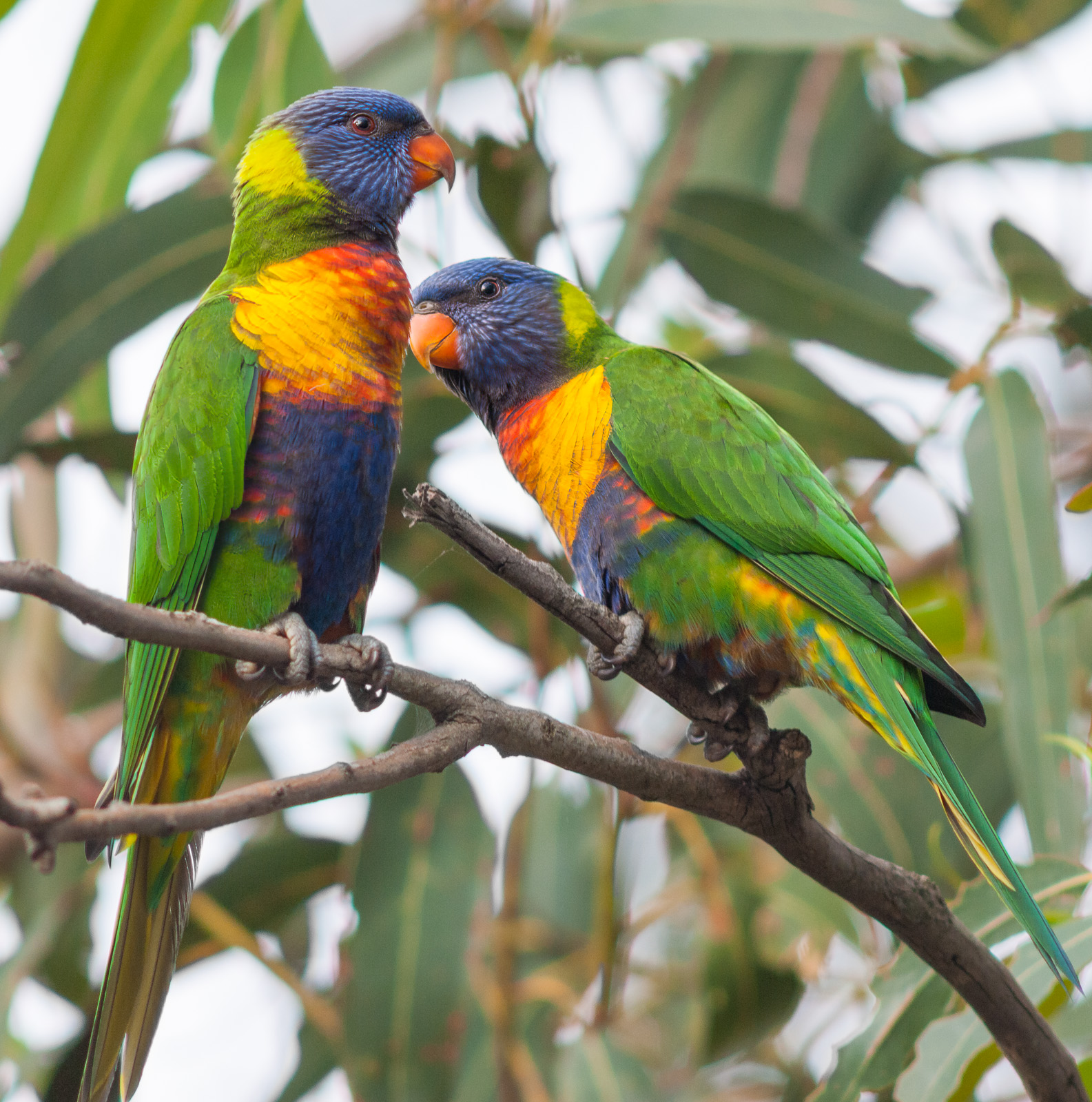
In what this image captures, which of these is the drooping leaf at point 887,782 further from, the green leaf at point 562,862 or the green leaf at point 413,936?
the green leaf at point 413,936

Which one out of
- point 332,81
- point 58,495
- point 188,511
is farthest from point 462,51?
point 188,511

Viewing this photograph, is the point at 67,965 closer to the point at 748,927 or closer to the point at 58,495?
the point at 58,495

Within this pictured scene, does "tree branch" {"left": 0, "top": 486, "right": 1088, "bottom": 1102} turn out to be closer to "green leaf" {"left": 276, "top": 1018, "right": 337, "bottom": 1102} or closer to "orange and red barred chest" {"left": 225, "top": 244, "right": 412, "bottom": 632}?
"orange and red barred chest" {"left": 225, "top": 244, "right": 412, "bottom": 632}

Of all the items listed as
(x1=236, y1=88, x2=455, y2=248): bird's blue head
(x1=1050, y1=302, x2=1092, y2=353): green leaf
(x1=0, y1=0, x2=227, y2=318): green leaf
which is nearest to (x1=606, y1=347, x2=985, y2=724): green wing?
(x1=236, y1=88, x2=455, y2=248): bird's blue head

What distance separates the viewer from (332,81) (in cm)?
232

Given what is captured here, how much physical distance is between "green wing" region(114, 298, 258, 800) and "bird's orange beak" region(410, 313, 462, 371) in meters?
0.50

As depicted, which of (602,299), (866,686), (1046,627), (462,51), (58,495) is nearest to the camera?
(866,686)

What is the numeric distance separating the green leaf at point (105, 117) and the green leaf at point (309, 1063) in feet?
5.28

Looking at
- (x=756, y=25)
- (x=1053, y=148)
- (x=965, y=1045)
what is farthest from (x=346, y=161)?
(x=1053, y=148)

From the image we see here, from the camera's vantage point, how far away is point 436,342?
1978mm

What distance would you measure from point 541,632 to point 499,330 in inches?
28.2

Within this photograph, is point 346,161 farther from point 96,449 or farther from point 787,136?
point 787,136

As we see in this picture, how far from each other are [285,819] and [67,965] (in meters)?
0.59

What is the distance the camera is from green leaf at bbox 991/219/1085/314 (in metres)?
2.29
